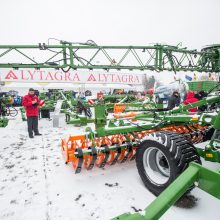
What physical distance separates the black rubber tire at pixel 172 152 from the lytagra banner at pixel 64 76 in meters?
17.1

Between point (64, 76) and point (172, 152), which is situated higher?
point (64, 76)

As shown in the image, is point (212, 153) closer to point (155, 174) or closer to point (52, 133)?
point (155, 174)

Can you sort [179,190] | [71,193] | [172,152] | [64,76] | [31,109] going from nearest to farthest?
[179,190] < [172,152] < [71,193] < [31,109] < [64,76]

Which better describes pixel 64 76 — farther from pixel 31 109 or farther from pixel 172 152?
pixel 172 152

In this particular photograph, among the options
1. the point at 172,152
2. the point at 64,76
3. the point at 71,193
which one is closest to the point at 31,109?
the point at 71,193

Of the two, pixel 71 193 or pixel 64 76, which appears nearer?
pixel 71 193

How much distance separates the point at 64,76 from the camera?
21.8 metres

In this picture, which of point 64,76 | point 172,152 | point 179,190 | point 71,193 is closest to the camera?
point 179,190

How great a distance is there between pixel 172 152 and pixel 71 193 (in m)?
1.71

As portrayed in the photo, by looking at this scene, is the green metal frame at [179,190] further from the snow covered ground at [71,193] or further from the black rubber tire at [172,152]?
the snow covered ground at [71,193]

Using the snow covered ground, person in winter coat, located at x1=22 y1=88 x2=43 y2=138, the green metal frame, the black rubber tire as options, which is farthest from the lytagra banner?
the green metal frame

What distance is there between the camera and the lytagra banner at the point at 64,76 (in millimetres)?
19380

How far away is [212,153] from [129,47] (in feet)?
18.6

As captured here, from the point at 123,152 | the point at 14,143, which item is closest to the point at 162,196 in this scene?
the point at 123,152
